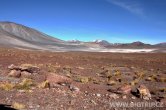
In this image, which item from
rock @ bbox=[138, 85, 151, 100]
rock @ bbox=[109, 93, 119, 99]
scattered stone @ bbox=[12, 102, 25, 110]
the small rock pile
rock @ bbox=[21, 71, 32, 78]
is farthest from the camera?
rock @ bbox=[21, 71, 32, 78]

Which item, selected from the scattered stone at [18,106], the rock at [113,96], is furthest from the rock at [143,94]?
the scattered stone at [18,106]

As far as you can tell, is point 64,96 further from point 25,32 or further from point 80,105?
point 25,32

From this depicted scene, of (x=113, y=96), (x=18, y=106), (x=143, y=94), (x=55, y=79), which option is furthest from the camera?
(x=55, y=79)

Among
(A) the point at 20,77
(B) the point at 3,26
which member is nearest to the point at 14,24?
(B) the point at 3,26

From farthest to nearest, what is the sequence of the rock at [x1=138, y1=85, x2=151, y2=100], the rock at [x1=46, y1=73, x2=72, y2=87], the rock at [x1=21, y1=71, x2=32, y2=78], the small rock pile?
the rock at [x1=21, y1=71, x2=32, y2=78] < the small rock pile < the rock at [x1=46, y1=73, x2=72, y2=87] < the rock at [x1=138, y1=85, x2=151, y2=100]

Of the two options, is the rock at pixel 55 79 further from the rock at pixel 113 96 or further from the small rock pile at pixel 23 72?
the rock at pixel 113 96

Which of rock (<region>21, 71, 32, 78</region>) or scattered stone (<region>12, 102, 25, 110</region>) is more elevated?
scattered stone (<region>12, 102, 25, 110</region>)

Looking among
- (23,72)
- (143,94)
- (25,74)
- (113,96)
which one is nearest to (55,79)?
(25,74)

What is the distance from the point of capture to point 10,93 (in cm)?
1157

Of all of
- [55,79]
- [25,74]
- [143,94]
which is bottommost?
[25,74]

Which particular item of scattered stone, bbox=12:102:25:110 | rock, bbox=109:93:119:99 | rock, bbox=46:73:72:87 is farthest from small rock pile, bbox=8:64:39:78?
scattered stone, bbox=12:102:25:110

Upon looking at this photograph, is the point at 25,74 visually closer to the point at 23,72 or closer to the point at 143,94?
the point at 23,72

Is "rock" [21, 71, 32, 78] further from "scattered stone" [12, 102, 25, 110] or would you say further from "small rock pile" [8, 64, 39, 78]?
"scattered stone" [12, 102, 25, 110]

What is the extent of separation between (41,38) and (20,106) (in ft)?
605
